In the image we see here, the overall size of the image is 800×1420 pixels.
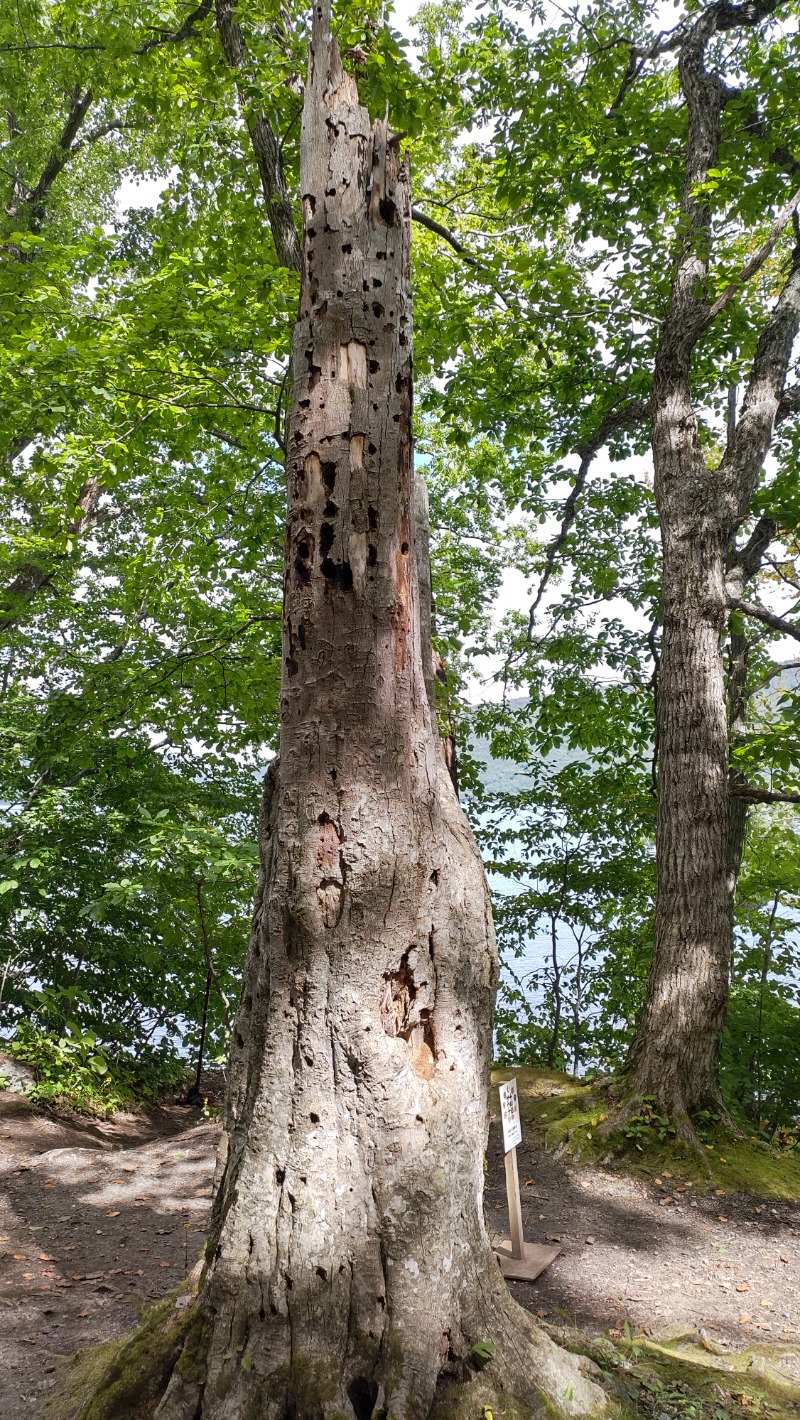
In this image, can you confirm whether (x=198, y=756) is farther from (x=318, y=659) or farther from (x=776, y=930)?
(x=318, y=659)

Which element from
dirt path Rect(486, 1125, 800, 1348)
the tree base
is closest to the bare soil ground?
dirt path Rect(486, 1125, 800, 1348)

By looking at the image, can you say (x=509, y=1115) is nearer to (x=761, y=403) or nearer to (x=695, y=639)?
(x=695, y=639)

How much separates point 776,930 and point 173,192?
367 inches

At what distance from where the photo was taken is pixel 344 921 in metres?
2.19

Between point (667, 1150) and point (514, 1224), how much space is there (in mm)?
1779

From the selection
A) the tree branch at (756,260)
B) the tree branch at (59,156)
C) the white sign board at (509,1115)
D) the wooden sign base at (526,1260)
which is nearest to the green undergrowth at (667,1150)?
the wooden sign base at (526,1260)

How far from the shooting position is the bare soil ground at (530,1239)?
3.39m

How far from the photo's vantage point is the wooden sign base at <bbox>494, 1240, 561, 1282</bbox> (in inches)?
159

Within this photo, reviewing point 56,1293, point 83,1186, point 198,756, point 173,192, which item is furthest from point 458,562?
point 56,1293

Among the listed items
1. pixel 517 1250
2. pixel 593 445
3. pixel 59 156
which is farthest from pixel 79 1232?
pixel 59 156

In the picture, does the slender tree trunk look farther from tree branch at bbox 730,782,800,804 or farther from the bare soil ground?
the bare soil ground

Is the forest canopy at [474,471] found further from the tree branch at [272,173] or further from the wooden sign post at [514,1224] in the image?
the wooden sign post at [514,1224]

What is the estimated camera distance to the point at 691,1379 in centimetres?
263

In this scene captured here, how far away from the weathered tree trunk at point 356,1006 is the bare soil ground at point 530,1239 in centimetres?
107
